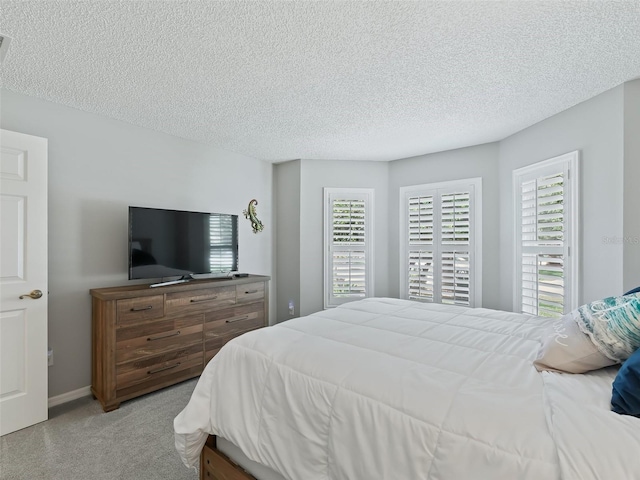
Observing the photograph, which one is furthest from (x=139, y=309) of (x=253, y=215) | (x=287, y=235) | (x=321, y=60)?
(x=321, y=60)

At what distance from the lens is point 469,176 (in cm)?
385

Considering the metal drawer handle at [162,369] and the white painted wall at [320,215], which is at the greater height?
the white painted wall at [320,215]

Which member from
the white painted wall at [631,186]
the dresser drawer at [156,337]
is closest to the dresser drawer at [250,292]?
the dresser drawer at [156,337]

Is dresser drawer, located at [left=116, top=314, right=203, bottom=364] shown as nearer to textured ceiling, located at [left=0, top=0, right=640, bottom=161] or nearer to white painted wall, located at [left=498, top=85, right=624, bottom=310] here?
textured ceiling, located at [left=0, top=0, right=640, bottom=161]

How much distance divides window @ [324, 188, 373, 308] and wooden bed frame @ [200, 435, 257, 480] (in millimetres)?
2804

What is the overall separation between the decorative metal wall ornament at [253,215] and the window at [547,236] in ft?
10.2

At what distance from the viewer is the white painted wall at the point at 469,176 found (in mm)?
3693

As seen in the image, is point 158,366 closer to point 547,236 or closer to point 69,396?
point 69,396

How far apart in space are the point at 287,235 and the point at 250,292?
1.26 m

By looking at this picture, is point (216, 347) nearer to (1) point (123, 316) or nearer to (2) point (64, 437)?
(1) point (123, 316)

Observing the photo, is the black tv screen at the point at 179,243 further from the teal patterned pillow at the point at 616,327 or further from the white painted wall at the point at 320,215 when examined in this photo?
the teal patterned pillow at the point at 616,327

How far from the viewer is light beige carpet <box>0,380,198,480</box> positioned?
1.82 meters

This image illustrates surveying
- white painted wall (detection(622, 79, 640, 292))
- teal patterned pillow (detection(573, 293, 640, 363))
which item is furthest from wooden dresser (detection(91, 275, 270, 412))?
white painted wall (detection(622, 79, 640, 292))

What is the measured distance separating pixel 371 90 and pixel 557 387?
2159 millimetres
